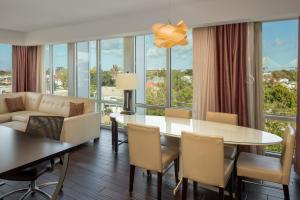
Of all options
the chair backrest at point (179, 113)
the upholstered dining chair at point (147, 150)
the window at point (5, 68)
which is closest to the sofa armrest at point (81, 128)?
the chair backrest at point (179, 113)

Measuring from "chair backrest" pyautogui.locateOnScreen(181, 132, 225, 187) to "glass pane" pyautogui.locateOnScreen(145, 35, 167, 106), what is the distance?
2706 millimetres

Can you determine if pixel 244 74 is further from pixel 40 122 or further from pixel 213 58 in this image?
pixel 40 122

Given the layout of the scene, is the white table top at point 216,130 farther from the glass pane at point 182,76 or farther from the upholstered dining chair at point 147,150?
the glass pane at point 182,76

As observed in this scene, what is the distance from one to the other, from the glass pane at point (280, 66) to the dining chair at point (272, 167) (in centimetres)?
148

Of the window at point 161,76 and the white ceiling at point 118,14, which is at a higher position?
the white ceiling at point 118,14

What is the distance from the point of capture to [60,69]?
23.0 feet

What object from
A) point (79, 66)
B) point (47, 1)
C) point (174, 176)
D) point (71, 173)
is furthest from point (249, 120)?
point (79, 66)

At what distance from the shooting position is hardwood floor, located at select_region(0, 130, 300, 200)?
9.08ft

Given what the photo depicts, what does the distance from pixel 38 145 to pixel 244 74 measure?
322 centimetres

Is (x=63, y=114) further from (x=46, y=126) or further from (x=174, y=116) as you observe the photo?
(x=174, y=116)

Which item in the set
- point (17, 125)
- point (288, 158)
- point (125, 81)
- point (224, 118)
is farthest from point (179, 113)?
point (17, 125)

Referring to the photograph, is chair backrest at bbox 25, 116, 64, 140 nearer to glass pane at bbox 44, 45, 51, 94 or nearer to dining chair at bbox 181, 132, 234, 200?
dining chair at bbox 181, 132, 234, 200

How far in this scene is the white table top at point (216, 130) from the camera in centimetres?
249

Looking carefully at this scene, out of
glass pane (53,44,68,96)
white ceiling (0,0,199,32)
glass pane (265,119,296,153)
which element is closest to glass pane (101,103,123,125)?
glass pane (53,44,68,96)
